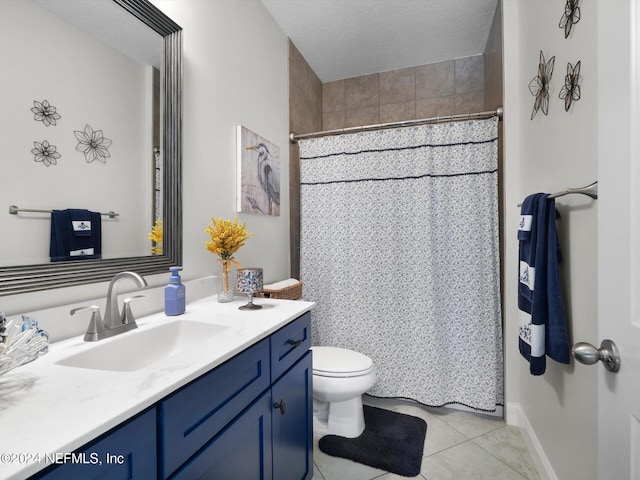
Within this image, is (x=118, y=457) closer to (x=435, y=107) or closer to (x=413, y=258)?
(x=413, y=258)

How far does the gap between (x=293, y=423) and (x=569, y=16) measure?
1.84 m

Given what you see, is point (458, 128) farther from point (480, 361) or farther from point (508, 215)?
point (480, 361)

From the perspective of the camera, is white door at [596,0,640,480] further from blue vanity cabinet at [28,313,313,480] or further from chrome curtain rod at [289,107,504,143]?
chrome curtain rod at [289,107,504,143]

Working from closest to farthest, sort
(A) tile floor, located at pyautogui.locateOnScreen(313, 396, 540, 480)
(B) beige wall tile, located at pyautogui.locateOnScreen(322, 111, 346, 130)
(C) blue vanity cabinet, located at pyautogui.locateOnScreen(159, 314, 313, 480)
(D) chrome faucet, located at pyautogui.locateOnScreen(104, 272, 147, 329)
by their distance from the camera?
1. (C) blue vanity cabinet, located at pyautogui.locateOnScreen(159, 314, 313, 480)
2. (D) chrome faucet, located at pyautogui.locateOnScreen(104, 272, 147, 329)
3. (A) tile floor, located at pyautogui.locateOnScreen(313, 396, 540, 480)
4. (B) beige wall tile, located at pyautogui.locateOnScreen(322, 111, 346, 130)

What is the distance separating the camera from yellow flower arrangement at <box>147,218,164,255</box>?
1.31m

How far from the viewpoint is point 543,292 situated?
1.26 m

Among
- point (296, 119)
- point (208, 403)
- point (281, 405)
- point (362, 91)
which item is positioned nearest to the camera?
point (208, 403)

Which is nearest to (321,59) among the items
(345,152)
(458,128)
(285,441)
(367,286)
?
(345,152)

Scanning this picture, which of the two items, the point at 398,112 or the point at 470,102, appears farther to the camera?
the point at 398,112

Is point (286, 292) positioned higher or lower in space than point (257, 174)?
lower

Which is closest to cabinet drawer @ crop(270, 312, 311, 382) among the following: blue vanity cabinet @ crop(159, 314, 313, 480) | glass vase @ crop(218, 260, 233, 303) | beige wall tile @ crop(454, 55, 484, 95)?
blue vanity cabinet @ crop(159, 314, 313, 480)

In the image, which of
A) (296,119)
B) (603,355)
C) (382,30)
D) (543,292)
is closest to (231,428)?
(603,355)

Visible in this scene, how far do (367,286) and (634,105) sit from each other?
5.67ft

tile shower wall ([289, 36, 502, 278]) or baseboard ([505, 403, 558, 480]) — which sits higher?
tile shower wall ([289, 36, 502, 278])
